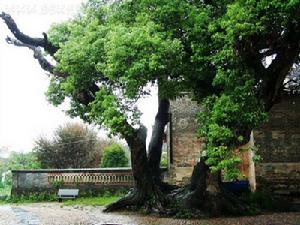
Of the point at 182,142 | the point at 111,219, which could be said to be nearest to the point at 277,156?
the point at 182,142

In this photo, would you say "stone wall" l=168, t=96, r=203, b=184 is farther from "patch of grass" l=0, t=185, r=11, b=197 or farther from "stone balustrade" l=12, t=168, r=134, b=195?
"patch of grass" l=0, t=185, r=11, b=197

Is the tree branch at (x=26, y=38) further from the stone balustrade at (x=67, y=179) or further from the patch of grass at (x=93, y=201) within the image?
the stone balustrade at (x=67, y=179)

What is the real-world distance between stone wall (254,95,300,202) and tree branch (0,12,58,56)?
8.76 metres

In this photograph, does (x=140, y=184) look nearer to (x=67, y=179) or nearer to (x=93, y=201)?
(x=93, y=201)

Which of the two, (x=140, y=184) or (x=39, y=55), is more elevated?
(x=39, y=55)

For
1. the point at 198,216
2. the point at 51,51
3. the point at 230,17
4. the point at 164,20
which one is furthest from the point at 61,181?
the point at 230,17

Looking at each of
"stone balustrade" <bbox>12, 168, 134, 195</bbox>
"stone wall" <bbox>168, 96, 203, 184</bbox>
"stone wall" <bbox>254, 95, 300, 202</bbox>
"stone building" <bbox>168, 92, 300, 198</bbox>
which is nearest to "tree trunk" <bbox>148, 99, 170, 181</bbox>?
"stone building" <bbox>168, 92, 300, 198</bbox>

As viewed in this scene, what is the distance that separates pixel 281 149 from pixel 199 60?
8.14 metres

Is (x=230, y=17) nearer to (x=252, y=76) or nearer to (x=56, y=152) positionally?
(x=252, y=76)

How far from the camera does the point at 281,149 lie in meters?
17.0

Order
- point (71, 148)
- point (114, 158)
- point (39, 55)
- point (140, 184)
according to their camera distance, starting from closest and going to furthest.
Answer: point (140, 184), point (39, 55), point (114, 158), point (71, 148)

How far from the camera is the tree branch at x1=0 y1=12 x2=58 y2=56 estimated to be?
14.3 m

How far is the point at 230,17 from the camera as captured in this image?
9109mm

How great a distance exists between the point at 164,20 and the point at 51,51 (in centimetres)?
556
